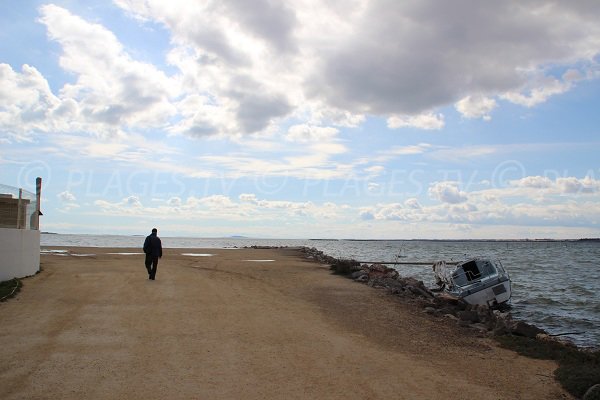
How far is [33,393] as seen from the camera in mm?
6609

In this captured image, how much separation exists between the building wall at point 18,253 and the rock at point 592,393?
50.6ft

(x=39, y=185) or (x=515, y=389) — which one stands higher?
(x=39, y=185)

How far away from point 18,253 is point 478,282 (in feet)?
63.0

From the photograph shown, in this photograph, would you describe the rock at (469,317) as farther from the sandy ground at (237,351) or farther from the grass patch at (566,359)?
the grass patch at (566,359)

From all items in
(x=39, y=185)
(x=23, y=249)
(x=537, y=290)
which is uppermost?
(x=39, y=185)

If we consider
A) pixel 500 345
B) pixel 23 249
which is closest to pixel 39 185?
pixel 23 249

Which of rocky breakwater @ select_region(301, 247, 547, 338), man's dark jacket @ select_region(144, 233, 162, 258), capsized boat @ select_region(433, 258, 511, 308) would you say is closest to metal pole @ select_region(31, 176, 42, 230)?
man's dark jacket @ select_region(144, 233, 162, 258)

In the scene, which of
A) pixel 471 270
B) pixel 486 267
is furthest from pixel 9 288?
pixel 486 267

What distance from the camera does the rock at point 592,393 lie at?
7047mm

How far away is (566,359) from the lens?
9500 millimetres

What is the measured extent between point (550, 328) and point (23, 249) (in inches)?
710

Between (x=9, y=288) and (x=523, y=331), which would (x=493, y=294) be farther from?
(x=9, y=288)

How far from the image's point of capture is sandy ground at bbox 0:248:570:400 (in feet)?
23.4

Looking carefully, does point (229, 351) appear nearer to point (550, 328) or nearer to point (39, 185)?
point (550, 328)
